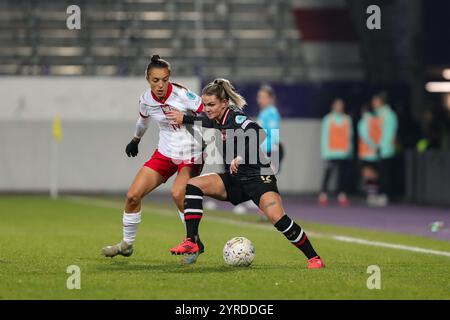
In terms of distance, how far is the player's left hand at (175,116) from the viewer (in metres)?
10.5

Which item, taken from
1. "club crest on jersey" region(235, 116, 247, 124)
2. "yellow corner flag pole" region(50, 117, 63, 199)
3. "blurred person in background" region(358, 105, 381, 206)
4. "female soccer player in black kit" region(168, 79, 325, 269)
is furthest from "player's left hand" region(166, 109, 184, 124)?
"yellow corner flag pole" region(50, 117, 63, 199)

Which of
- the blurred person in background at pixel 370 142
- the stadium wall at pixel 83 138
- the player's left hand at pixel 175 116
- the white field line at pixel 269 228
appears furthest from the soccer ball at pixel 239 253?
the stadium wall at pixel 83 138

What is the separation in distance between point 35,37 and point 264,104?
40.5 feet

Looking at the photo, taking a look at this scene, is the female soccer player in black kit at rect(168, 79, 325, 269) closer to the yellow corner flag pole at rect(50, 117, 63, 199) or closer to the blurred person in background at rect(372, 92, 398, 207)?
the blurred person in background at rect(372, 92, 398, 207)

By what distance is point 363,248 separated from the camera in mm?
12852

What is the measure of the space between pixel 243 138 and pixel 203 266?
1283mm

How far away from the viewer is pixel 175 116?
34.6 feet

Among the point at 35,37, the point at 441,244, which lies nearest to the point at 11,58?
the point at 35,37

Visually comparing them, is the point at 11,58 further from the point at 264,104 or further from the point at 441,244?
the point at 441,244

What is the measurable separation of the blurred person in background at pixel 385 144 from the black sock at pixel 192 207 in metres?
12.1

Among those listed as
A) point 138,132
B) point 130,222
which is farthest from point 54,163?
point 130,222

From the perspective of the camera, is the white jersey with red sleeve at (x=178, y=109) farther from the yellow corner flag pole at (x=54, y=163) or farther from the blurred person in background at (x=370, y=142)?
the yellow corner flag pole at (x=54, y=163)

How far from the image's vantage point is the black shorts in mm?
10188

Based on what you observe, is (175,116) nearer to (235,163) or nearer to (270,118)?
(235,163)
